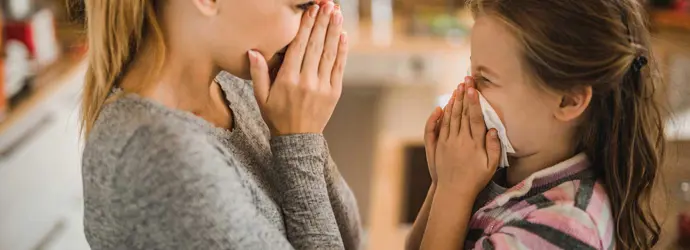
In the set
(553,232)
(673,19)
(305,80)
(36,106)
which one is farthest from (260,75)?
(673,19)

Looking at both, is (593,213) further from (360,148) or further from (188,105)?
(360,148)

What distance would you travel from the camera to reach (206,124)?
37.0 inches

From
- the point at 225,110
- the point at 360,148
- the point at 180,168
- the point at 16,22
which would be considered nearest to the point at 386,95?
the point at 360,148

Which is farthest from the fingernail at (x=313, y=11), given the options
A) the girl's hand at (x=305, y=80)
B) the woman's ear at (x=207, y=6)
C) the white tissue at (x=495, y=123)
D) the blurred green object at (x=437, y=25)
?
the blurred green object at (x=437, y=25)

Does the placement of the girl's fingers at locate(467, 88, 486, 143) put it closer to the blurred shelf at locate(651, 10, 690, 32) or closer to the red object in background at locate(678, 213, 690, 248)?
the red object in background at locate(678, 213, 690, 248)

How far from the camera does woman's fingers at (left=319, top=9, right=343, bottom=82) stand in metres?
1.01

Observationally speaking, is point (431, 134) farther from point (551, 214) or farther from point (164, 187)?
point (164, 187)

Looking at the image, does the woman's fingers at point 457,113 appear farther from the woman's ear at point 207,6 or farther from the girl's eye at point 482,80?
the woman's ear at point 207,6

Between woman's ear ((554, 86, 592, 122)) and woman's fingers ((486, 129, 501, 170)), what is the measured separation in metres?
0.08

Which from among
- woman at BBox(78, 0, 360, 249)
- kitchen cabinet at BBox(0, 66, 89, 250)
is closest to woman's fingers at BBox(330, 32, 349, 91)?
woman at BBox(78, 0, 360, 249)

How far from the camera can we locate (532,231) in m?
0.89

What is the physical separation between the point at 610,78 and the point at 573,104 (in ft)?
0.17

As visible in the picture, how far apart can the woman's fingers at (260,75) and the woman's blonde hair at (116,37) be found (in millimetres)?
103

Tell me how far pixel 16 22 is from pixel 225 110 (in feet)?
5.94
